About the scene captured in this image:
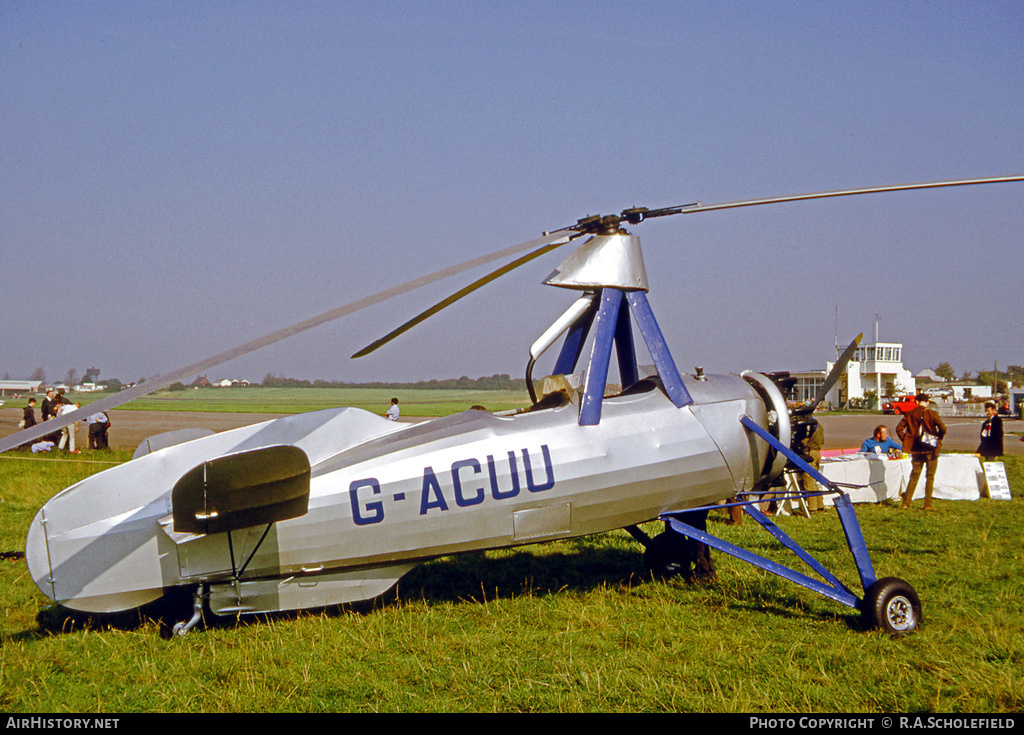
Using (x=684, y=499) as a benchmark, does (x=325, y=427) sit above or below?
above

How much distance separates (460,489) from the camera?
615 centimetres

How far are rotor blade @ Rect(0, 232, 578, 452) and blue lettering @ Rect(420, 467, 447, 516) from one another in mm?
1469

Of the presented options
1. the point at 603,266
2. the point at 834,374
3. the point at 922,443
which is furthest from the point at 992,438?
the point at 603,266

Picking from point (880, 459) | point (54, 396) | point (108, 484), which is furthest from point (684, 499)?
point (54, 396)

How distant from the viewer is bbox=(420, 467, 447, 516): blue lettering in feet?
19.9

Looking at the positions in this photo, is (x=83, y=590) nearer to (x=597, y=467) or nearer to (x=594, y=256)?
(x=597, y=467)

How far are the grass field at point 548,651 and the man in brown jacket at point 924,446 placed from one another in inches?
195

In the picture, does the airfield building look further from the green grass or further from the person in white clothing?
the person in white clothing

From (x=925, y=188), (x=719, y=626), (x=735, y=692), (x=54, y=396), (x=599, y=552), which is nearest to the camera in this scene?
(x=735, y=692)

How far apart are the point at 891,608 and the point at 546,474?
10.2 feet

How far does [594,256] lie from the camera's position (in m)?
6.91

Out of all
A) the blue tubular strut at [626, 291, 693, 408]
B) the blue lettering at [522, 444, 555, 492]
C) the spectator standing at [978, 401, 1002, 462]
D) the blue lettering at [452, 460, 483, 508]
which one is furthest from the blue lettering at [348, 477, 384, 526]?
the spectator standing at [978, 401, 1002, 462]

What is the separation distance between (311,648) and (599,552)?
4.68 metres

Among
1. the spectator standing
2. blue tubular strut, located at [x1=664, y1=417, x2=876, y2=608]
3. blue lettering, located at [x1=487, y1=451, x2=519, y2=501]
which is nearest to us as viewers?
blue lettering, located at [x1=487, y1=451, x2=519, y2=501]
